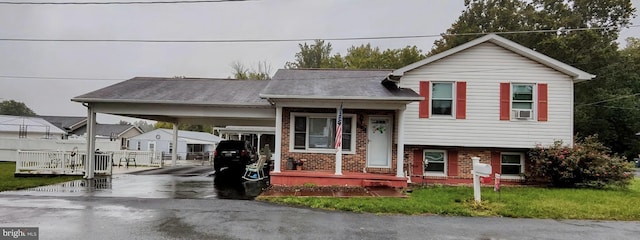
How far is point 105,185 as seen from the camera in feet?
39.7

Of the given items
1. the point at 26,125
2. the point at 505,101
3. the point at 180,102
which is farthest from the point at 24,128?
the point at 505,101

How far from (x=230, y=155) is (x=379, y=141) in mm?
7020

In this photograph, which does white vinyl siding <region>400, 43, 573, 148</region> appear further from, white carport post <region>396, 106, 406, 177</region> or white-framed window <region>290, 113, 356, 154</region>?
white-framed window <region>290, 113, 356, 154</region>

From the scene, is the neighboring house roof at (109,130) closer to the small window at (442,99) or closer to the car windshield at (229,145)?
the car windshield at (229,145)

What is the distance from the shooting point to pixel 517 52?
512 inches

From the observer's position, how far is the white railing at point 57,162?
14508 millimetres

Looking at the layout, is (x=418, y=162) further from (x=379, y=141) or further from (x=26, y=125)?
(x=26, y=125)

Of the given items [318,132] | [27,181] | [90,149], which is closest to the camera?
[27,181]

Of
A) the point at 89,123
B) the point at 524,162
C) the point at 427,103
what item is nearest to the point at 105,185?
the point at 89,123

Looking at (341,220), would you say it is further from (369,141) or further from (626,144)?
(626,144)

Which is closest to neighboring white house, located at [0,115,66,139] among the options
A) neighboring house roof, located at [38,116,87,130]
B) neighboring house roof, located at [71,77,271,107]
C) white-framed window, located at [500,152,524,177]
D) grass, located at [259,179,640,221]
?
neighboring house roof, located at [38,116,87,130]

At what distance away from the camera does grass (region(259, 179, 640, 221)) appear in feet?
27.2

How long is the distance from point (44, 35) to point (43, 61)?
1121cm

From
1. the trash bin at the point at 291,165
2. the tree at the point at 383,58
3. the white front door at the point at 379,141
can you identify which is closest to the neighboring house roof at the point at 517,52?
the white front door at the point at 379,141
